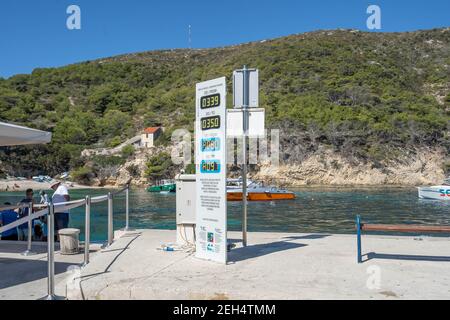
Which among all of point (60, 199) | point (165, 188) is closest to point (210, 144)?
point (60, 199)

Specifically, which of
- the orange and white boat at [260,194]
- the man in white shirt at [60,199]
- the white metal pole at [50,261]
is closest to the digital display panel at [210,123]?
the white metal pole at [50,261]

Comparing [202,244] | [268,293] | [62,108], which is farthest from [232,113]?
[62,108]

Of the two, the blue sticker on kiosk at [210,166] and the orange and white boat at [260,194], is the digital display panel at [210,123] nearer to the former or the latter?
the blue sticker on kiosk at [210,166]

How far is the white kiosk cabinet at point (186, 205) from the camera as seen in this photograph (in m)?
8.56

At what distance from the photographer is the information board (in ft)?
23.9

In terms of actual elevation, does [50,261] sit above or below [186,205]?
below

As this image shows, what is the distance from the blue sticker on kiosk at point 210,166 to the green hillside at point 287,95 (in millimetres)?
62979

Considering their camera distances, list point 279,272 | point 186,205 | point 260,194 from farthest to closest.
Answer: point 260,194 → point 186,205 → point 279,272

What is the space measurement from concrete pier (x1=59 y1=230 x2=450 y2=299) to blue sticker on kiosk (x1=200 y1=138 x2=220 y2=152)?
178cm

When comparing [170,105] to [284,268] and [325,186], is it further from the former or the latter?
[284,268]

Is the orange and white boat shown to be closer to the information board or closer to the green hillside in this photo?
the green hillside

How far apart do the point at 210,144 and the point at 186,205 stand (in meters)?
1.52

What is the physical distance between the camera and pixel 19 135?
314 inches

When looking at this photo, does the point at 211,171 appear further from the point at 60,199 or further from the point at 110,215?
the point at 60,199
